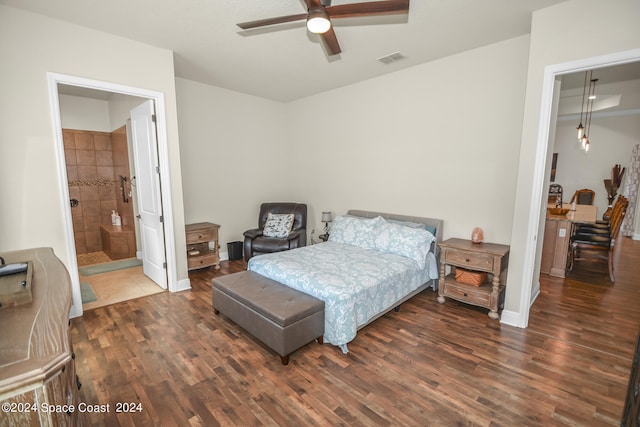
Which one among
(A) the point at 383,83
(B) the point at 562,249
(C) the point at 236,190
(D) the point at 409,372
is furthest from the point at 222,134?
(B) the point at 562,249

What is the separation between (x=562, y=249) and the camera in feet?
14.2

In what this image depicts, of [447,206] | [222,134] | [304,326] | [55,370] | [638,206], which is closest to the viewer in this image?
[55,370]

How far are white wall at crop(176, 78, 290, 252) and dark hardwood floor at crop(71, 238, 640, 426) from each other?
2113 millimetres

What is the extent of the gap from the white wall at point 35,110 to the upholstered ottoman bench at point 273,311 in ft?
5.88

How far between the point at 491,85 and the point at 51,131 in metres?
4.68

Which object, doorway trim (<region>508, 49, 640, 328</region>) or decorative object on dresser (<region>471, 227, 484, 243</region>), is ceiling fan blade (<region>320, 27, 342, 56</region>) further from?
decorative object on dresser (<region>471, 227, 484, 243</region>)

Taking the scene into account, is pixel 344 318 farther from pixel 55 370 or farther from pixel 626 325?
pixel 626 325

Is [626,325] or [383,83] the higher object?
[383,83]

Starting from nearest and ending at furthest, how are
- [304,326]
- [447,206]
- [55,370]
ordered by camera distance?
[55,370] → [304,326] → [447,206]

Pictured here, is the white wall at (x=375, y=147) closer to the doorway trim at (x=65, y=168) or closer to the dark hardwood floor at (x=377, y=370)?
the doorway trim at (x=65, y=168)

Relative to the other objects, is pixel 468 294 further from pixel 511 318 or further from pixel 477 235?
pixel 477 235

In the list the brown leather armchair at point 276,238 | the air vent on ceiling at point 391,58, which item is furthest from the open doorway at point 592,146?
the brown leather armchair at point 276,238

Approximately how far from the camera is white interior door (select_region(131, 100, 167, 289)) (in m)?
3.62

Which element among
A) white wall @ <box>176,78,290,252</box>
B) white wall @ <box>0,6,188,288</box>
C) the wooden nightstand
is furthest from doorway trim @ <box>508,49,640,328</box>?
white wall @ <box>0,6,188,288</box>
